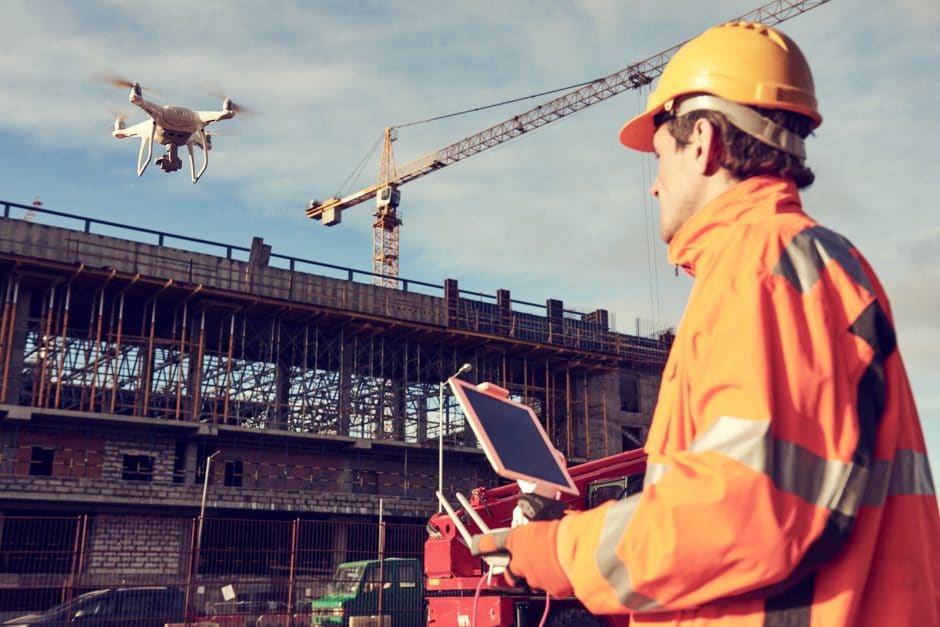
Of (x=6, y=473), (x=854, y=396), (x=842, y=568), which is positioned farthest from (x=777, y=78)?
(x=6, y=473)

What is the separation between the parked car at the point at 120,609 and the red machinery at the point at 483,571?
26.8ft

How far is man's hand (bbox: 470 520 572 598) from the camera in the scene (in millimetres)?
1654

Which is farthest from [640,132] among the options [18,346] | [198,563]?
[18,346]

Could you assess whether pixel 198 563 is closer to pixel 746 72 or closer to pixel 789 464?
pixel 746 72

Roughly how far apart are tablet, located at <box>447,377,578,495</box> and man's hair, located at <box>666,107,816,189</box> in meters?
0.76

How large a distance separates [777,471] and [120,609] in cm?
1944

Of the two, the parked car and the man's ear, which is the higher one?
the man's ear

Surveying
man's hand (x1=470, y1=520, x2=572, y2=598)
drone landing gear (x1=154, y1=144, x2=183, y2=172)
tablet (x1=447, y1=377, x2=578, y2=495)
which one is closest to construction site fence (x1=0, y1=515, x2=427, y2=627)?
drone landing gear (x1=154, y1=144, x2=183, y2=172)

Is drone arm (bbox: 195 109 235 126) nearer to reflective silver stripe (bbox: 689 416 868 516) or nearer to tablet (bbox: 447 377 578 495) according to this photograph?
tablet (bbox: 447 377 578 495)

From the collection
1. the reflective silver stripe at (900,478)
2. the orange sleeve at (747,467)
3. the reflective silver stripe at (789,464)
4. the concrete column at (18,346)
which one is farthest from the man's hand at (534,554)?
the concrete column at (18,346)

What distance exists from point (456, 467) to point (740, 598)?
4768 cm

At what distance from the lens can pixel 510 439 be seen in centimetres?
230

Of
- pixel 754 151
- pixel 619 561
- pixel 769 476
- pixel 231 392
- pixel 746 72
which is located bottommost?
pixel 619 561

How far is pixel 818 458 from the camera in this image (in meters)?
1.41
